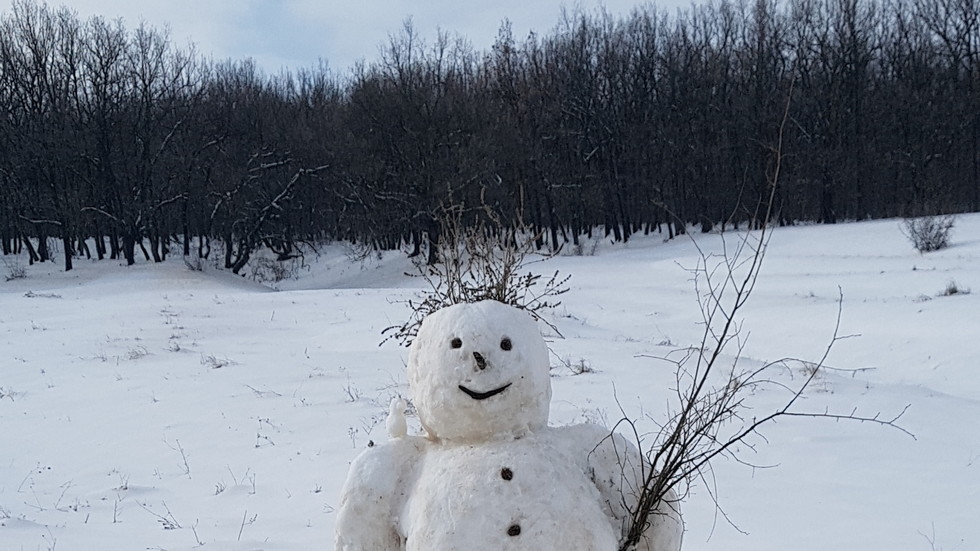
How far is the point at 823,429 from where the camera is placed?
693 centimetres

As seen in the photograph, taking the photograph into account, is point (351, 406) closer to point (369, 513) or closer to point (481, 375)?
point (369, 513)

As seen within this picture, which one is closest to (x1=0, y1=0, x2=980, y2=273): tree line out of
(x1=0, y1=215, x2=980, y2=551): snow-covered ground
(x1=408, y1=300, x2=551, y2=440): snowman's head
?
(x1=0, y1=215, x2=980, y2=551): snow-covered ground

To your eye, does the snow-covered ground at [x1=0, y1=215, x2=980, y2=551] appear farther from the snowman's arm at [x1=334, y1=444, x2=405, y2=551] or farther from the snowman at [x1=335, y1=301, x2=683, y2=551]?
the snowman's arm at [x1=334, y1=444, x2=405, y2=551]

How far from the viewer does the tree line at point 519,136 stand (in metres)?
30.4

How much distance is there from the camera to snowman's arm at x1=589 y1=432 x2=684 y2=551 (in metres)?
2.70

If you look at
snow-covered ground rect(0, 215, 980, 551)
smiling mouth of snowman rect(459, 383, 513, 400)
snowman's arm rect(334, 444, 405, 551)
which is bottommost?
snow-covered ground rect(0, 215, 980, 551)

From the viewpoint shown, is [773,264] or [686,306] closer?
[686,306]

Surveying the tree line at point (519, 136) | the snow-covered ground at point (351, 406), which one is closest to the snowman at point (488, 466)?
the snow-covered ground at point (351, 406)

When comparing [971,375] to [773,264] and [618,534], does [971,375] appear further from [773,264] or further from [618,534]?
[773,264]

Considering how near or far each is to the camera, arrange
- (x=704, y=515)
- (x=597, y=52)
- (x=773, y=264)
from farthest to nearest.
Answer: (x=597, y=52) < (x=773, y=264) < (x=704, y=515)

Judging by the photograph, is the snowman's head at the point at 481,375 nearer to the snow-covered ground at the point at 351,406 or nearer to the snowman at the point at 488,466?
the snowman at the point at 488,466

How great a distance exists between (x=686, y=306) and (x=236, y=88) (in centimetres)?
3774

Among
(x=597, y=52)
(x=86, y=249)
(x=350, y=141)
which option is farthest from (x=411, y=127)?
(x=86, y=249)

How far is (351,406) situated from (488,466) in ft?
19.6
